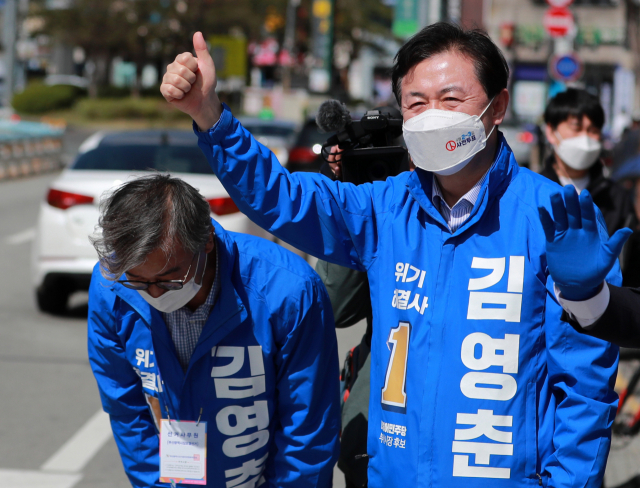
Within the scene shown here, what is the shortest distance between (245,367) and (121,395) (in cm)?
43

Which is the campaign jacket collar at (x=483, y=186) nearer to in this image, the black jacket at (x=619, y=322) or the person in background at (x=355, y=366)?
the black jacket at (x=619, y=322)

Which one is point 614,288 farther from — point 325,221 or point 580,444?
point 325,221

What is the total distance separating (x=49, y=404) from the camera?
19.7 feet

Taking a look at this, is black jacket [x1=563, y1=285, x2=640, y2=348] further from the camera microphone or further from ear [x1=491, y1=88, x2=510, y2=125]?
the camera microphone

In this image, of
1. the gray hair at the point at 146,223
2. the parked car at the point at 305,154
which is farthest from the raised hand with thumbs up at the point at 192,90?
the parked car at the point at 305,154

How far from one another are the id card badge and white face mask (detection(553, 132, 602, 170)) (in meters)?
2.64

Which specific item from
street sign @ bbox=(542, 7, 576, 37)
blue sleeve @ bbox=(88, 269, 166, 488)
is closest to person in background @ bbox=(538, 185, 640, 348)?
blue sleeve @ bbox=(88, 269, 166, 488)

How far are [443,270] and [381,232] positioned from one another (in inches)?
8.8

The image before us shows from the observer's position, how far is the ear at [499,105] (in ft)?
7.57

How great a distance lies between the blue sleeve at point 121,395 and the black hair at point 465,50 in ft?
3.82

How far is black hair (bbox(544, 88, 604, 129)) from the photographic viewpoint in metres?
4.52

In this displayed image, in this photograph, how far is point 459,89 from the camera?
2.23 meters

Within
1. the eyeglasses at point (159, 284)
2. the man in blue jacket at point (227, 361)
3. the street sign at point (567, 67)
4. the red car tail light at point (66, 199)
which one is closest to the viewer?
the eyeglasses at point (159, 284)

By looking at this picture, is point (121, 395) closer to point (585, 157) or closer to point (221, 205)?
point (585, 157)
